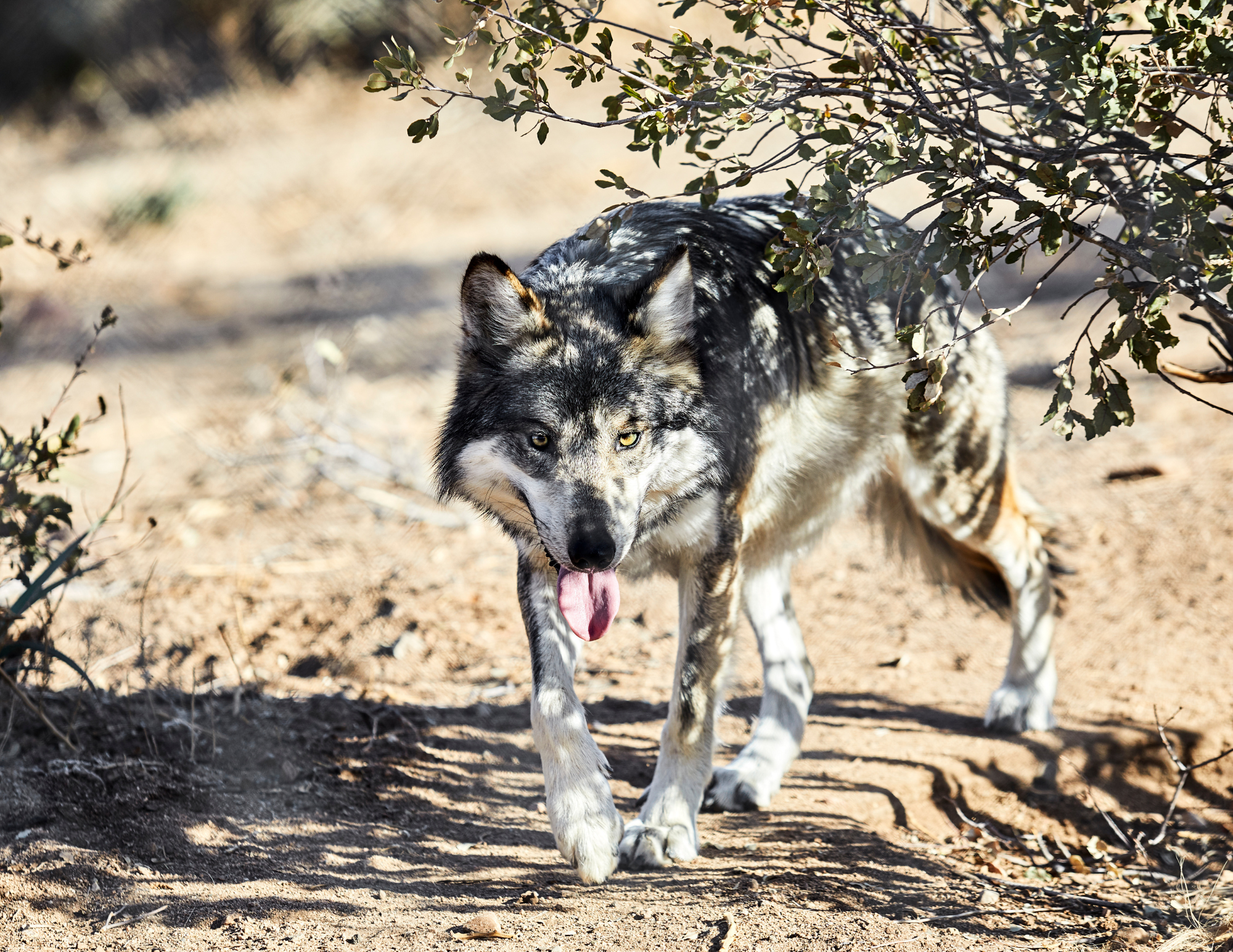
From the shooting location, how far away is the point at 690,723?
346 centimetres

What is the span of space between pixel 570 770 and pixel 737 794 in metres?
0.96

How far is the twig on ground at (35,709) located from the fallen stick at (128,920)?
0.81 meters

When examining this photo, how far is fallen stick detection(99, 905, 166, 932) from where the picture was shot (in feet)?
9.16

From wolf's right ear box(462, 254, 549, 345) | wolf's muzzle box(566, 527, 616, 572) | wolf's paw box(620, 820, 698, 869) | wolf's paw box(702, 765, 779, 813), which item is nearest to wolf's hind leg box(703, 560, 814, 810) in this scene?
wolf's paw box(702, 765, 779, 813)

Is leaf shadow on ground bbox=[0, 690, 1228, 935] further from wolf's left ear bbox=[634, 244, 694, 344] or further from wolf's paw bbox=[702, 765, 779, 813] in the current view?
wolf's left ear bbox=[634, 244, 694, 344]

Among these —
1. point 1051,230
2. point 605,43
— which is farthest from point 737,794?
point 605,43

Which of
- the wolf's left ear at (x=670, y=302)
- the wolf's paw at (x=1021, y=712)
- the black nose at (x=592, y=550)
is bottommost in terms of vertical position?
the wolf's paw at (x=1021, y=712)

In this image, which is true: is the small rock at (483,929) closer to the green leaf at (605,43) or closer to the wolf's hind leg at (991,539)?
the green leaf at (605,43)

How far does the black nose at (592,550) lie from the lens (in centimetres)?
295

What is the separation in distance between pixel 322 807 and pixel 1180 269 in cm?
289

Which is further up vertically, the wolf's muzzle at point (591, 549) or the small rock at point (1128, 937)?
the wolf's muzzle at point (591, 549)

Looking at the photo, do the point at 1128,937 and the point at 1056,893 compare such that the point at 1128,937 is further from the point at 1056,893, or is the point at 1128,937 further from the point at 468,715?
the point at 468,715

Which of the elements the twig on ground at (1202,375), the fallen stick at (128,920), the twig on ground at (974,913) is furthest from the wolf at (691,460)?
the fallen stick at (128,920)

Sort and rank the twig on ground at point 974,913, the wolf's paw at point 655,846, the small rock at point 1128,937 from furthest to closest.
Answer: the wolf's paw at point 655,846, the twig on ground at point 974,913, the small rock at point 1128,937
